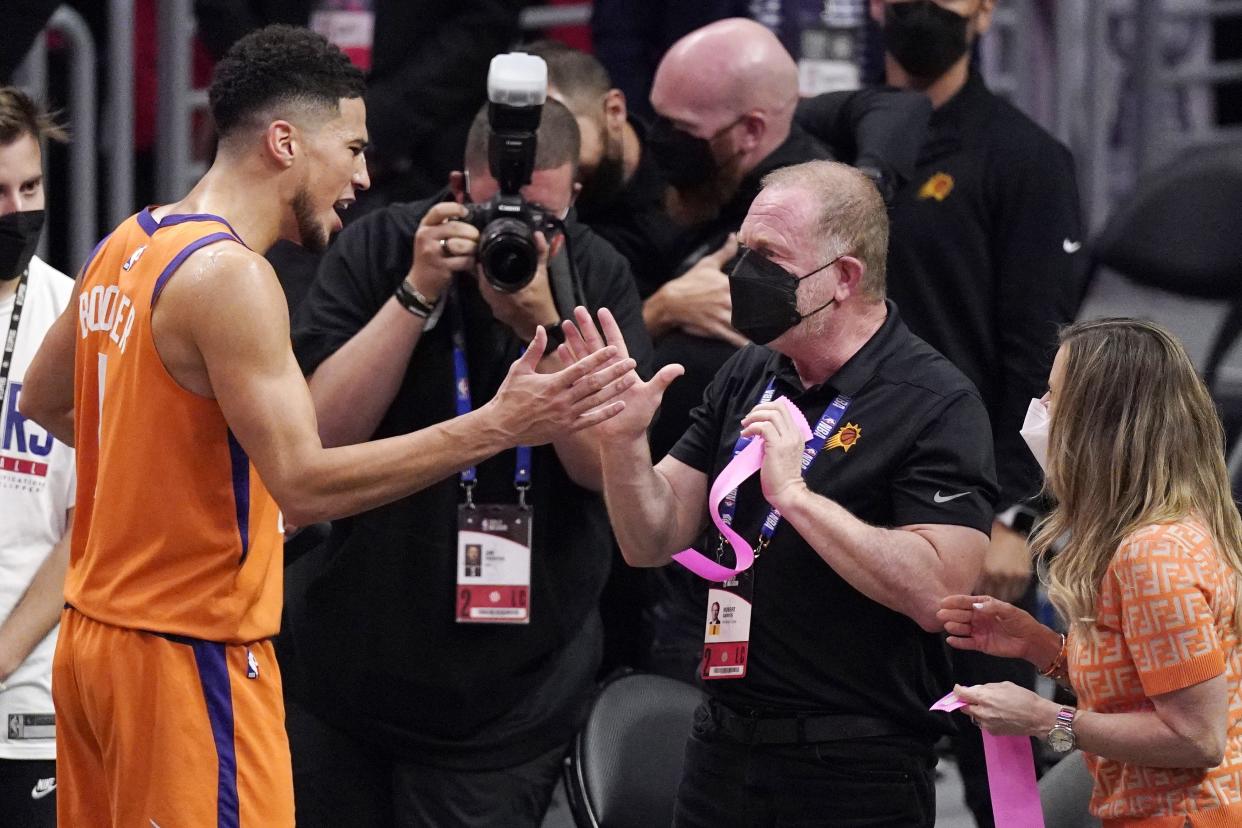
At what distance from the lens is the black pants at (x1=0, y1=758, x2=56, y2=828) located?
352 centimetres

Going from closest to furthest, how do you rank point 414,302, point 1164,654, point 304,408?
point 1164,654 < point 304,408 < point 414,302

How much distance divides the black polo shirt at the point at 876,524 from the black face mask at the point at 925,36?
1.40m

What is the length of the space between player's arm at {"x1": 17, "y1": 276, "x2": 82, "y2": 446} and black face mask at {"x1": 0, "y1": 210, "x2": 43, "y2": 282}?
0.27m

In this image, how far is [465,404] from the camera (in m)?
3.68

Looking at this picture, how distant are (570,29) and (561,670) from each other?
2.76m

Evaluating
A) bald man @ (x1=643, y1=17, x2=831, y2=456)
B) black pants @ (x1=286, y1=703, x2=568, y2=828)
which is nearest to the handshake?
black pants @ (x1=286, y1=703, x2=568, y2=828)

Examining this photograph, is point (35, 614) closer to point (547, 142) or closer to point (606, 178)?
point (547, 142)

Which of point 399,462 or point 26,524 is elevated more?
point 399,462

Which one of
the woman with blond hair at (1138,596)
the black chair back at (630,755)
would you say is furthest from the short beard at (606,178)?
the woman with blond hair at (1138,596)

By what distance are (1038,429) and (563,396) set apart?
76cm

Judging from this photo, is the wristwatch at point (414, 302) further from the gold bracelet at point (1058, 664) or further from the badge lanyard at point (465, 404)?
the gold bracelet at point (1058, 664)

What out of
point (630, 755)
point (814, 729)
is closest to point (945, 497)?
point (814, 729)

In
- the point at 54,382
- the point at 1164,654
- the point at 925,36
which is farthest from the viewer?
the point at 925,36

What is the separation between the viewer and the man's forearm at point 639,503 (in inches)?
121
